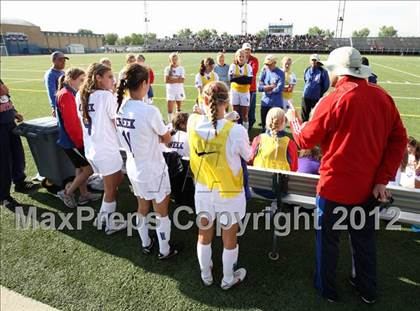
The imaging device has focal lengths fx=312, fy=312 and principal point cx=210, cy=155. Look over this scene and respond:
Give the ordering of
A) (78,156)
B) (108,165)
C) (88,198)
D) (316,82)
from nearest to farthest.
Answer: (108,165) < (78,156) < (88,198) < (316,82)

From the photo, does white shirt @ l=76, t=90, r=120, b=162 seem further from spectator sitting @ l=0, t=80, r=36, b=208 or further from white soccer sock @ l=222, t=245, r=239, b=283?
spectator sitting @ l=0, t=80, r=36, b=208

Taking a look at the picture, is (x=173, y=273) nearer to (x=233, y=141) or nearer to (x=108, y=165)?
(x=108, y=165)

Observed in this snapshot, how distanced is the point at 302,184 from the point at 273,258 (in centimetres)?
85

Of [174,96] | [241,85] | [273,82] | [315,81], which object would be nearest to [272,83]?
[273,82]

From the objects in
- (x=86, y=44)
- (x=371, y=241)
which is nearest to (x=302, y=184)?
(x=371, y=241)

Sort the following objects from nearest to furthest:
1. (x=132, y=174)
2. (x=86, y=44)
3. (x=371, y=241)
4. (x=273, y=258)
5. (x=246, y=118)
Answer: (x=371, y=241) < (x=132, y=174) < (x=273, y=258) < (x=246, y=118) < (x=86, y=44)

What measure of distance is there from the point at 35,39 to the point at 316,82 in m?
100

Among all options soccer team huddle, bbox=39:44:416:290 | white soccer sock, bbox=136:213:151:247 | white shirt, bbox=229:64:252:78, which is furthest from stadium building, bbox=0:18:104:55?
white soccer sock, bbox=136:213:151:247

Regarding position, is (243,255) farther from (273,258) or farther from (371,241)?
(371,241)

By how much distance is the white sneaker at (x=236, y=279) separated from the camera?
9.50ft

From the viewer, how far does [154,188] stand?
303cm

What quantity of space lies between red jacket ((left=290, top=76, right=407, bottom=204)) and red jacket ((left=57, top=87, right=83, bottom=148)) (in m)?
2.77

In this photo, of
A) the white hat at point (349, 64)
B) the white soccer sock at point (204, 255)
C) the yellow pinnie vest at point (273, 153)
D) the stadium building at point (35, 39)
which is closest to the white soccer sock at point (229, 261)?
the white soccer sock at point (204, 255)

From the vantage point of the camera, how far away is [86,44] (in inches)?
4082
